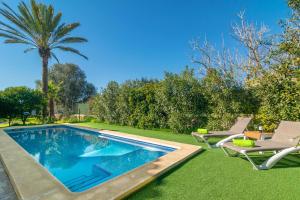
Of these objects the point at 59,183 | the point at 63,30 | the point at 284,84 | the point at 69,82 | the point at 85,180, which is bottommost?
the point at 85,180

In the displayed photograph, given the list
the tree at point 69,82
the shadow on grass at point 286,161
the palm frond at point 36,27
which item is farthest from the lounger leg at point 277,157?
the tree at point 69,82

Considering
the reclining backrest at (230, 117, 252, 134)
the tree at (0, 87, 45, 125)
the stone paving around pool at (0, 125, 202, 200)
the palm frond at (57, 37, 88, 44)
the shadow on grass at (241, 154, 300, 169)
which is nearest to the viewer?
the stone paving around pool at (0, 125, 202, 200)

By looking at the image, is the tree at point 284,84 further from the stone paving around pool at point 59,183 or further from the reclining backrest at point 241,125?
the stone paving around pool at point 59,183

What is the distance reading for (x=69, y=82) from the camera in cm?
3872

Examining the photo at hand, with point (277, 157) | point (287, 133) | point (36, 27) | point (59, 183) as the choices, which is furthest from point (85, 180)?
point (36, 27)

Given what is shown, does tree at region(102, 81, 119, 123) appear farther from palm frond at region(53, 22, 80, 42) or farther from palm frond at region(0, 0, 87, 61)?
palm frond at region(53, 22, 80, 42)

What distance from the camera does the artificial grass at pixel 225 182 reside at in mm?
3285

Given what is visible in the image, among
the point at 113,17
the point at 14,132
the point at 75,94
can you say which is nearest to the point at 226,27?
the point at 113,17

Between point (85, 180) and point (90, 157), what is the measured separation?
2.53 metres

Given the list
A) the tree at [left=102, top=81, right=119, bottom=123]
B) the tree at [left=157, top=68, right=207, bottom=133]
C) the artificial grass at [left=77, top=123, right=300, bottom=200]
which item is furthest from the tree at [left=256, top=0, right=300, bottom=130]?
the tree at [left=102, top=81, right=119, bottom=123]

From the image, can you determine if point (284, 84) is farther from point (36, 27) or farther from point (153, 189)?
point (36, 27)

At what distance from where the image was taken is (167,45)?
84.3ft

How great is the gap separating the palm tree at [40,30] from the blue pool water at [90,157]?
11335mm

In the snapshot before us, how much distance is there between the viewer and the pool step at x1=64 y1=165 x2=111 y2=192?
4527 mm
